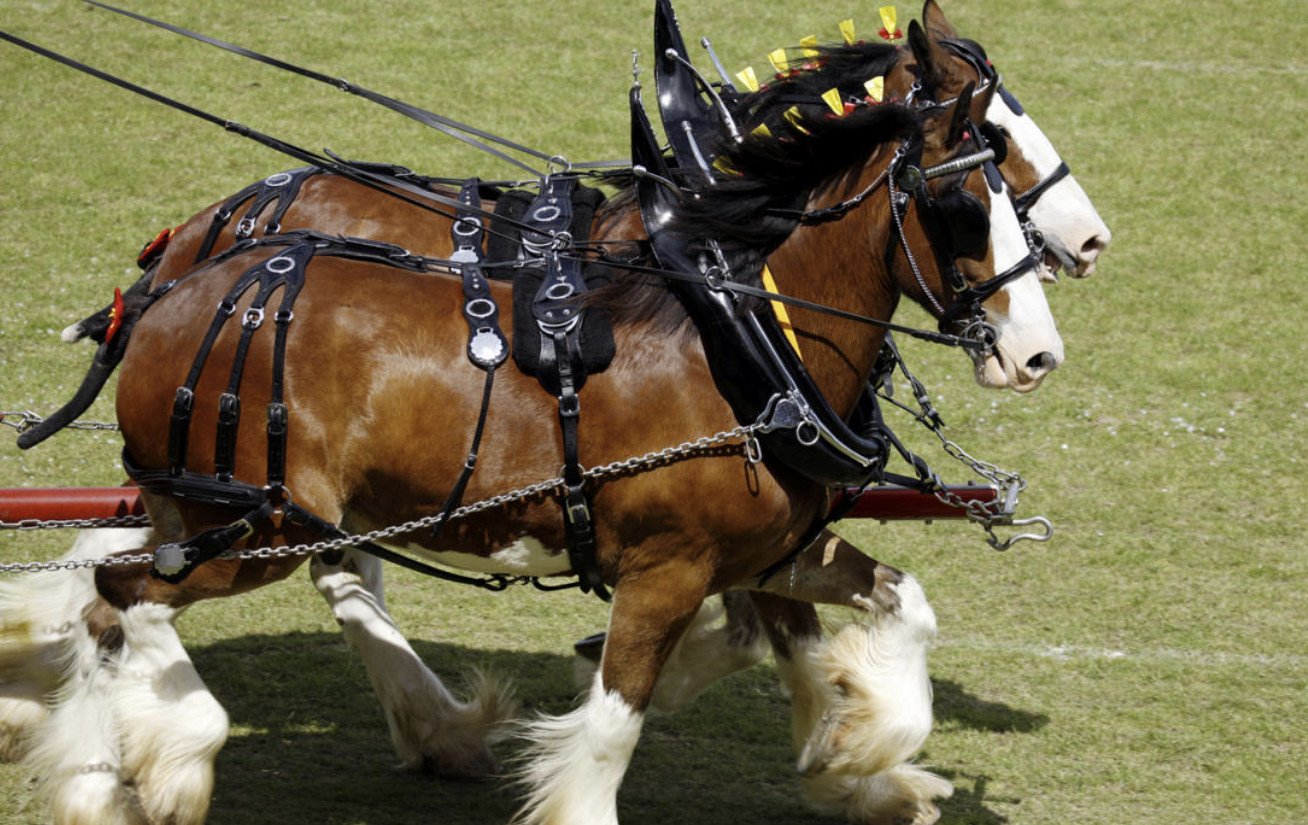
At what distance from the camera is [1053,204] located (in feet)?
15.6

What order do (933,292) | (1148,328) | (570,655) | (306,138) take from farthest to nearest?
(306,138), (1148,328), (570,655), (933,292)

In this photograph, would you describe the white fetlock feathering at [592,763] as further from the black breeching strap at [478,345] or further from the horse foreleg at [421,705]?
the horse foreleg at [421,705]

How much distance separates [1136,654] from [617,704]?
277 cm

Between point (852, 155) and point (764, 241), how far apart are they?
0.33 metres

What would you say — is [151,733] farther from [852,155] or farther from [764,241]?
[852,155]

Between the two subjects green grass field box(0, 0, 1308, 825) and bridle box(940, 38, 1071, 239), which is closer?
bridle box(940, 38, 1071, 239)

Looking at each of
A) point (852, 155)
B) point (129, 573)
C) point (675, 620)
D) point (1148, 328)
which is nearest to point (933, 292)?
Answer: point (852, 155)

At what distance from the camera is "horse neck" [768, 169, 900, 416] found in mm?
4266

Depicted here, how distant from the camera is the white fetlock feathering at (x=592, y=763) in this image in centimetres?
424

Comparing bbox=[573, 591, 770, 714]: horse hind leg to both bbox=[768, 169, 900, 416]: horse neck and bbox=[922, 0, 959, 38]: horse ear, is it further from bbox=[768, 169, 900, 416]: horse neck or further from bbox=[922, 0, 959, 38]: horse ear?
bbox=[922, 0, 959, 38]: horse ear

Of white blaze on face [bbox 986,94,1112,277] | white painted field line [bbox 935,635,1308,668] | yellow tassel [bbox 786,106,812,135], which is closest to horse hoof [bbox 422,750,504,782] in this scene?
white painted field line [bbox 935,635,1308,668]

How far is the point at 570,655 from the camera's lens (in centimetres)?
622

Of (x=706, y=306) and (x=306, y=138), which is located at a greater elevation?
(x=306, y=138)

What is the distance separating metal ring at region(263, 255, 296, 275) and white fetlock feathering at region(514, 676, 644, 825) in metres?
1.39
